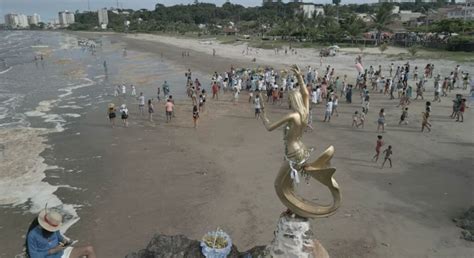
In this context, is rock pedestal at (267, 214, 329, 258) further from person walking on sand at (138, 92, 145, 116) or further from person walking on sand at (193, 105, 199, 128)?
person walking on sand at (138, 92, 145, 116)

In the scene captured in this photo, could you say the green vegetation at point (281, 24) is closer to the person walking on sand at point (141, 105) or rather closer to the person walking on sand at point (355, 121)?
the person walking on sand at point (355, 121)

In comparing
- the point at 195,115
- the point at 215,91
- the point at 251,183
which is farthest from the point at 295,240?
the point at 215,91

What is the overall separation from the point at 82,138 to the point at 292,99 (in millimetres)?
17626

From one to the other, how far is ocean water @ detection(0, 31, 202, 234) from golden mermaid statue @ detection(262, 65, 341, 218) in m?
8.54

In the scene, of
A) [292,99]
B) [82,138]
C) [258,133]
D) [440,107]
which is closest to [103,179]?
[82,138]

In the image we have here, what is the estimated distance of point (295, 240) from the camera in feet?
22.4

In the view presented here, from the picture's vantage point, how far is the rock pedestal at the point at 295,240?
22.4 feet

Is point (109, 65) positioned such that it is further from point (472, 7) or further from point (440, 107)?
point (472, 7)

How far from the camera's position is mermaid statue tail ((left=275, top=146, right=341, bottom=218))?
676 cm

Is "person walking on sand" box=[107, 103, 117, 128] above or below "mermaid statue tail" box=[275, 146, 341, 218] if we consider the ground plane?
below

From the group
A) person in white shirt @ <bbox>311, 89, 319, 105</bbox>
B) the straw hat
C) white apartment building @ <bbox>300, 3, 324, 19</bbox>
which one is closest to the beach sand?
person in white shirt @ <bbox>311, 89, 319, 105</bbox>

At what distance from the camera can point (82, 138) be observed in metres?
22.0

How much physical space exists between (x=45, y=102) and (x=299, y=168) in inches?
1164

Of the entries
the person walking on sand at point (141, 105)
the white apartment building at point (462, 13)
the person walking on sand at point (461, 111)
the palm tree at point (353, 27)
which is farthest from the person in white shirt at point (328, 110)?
the white apartment building at point (462, 13)
